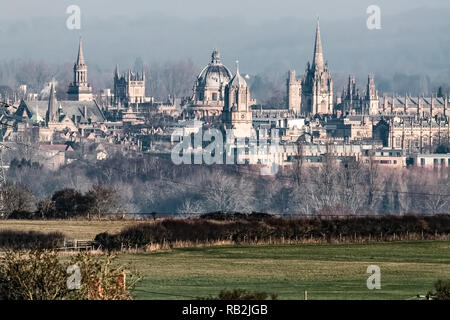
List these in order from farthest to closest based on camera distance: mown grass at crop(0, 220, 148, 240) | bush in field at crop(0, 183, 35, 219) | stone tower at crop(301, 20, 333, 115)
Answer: stone tower at crop(301, 20, 333, 115), bush in field at crop(0, 183, 35, 219), mown grass at crop(0, 220, 148, 240)

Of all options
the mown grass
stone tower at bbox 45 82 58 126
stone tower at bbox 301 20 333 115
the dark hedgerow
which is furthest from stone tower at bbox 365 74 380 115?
the dark hedgerow

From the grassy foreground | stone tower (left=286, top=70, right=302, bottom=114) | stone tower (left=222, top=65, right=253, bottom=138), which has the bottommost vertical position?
the grassy foreground

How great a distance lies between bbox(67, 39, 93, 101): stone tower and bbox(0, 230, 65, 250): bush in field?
508 ft

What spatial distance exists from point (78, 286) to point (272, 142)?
121970 millimetres

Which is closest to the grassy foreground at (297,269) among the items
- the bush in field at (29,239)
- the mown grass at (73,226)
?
the bush in field at (29,239)

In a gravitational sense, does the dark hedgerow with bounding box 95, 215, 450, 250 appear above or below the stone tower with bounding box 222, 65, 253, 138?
below

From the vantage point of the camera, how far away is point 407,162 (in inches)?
5187

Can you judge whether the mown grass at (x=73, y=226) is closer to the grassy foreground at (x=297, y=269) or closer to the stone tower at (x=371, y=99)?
the grassy foreground at (x=297, y=269)

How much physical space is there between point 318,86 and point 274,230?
5982 inches

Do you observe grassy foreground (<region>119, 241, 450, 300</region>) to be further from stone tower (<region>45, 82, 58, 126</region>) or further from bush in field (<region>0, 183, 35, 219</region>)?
stone tower (<region>45, 82, 58, 126</region>)

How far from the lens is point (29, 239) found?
3472 cm

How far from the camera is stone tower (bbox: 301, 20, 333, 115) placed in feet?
621

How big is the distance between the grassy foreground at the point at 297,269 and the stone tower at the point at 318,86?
501 ft
